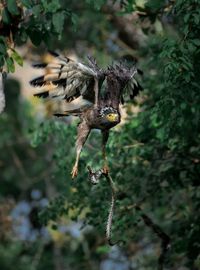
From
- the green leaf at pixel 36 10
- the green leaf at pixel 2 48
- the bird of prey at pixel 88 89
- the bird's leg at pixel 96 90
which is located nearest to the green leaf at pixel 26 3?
the green leaf at pixel 36 10

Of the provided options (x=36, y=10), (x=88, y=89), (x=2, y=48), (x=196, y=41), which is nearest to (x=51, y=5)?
(x=36, y=10)

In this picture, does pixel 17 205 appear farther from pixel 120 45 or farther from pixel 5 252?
pixel 120 45

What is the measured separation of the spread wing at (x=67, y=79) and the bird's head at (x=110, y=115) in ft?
1.05

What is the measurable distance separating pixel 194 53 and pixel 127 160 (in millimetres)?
2313

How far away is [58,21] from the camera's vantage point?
765 cm

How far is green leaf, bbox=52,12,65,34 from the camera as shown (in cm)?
762

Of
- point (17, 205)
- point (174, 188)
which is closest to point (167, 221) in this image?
point (174, 188)

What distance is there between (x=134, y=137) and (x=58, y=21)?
239 centimetres

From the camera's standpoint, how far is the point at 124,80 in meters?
6.86

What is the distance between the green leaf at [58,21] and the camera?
762 cm

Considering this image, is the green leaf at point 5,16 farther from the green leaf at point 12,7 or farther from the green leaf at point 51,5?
the green leaf at point 51,5

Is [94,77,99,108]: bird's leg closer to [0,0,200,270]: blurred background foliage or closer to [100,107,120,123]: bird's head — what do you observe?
[100,107,120,123]: bird's head

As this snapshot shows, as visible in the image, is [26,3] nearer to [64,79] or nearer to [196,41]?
[64,79]

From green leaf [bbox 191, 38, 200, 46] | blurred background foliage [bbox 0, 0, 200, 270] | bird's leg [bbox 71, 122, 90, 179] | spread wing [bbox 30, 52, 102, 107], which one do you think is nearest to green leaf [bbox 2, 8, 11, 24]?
blurred background foliage [bbox 0, 0, 200, 270]
